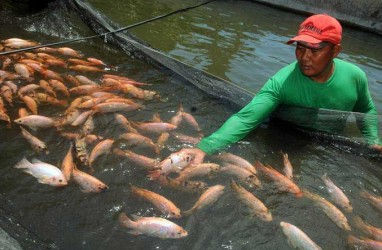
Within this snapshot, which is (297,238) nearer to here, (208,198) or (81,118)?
(208,198)

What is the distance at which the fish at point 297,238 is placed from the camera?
3377 mm

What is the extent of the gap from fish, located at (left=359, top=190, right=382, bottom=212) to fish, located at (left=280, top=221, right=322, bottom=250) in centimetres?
111

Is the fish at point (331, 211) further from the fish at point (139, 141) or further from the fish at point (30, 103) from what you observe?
the fish at point (30, 103)

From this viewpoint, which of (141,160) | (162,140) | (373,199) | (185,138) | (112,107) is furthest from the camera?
(112,107)

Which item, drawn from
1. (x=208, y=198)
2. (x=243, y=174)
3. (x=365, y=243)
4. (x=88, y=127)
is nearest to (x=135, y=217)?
(x=208, y=198)

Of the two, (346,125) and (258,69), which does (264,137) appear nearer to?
(346,125)

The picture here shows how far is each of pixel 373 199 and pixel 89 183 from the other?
10.2ft

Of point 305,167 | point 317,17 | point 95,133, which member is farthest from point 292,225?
point 95,133

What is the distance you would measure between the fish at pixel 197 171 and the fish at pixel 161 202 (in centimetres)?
43

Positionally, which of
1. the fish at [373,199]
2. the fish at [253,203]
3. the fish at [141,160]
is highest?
the fish at [373,199]

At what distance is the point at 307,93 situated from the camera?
15.0 ft

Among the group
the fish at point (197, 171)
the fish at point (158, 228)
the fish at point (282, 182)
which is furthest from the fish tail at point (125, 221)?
the fish at point (282, 182)

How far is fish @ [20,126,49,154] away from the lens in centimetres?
432

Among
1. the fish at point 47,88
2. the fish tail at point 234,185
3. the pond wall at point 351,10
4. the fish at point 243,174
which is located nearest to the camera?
the fish tail at point 234,185
